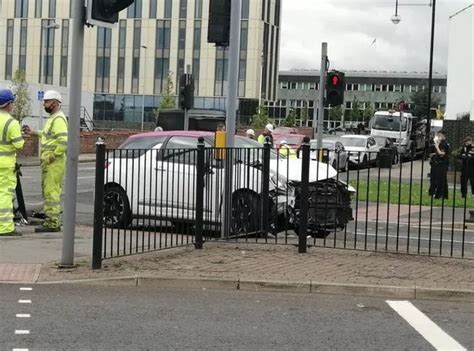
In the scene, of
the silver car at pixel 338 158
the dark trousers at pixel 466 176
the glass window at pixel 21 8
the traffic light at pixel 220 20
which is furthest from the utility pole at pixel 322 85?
the glass window at pixel 21 8

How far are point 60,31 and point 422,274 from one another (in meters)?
77.7

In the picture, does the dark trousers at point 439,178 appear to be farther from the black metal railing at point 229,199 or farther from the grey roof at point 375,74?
the grey roof at point 375,74

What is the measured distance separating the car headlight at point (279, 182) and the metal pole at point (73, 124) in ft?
10.2

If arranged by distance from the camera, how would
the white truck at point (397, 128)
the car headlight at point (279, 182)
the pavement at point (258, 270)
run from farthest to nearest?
the white truck at point (397, 128) < the car headlight at point (279, 182) < the pavement at point (258, 270)

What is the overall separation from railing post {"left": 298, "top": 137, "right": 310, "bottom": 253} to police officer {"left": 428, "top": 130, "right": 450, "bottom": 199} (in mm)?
8052

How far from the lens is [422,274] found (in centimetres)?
792

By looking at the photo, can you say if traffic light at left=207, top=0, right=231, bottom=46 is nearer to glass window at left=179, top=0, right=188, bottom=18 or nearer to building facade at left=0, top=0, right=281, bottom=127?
building facade at left=0, top=0, right=281, bottom=127

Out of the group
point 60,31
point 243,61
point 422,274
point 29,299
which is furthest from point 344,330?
point 60,31

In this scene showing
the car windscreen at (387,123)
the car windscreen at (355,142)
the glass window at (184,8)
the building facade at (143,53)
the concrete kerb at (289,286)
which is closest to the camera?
the concrete kerb at (289,286)

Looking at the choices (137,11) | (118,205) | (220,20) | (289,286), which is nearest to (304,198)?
(289,286)

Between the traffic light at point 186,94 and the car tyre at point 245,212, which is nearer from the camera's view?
the car tyre at point 245,212

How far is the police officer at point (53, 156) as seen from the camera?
401 inches

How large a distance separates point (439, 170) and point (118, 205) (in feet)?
30.8

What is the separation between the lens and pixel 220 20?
971 centimetres
